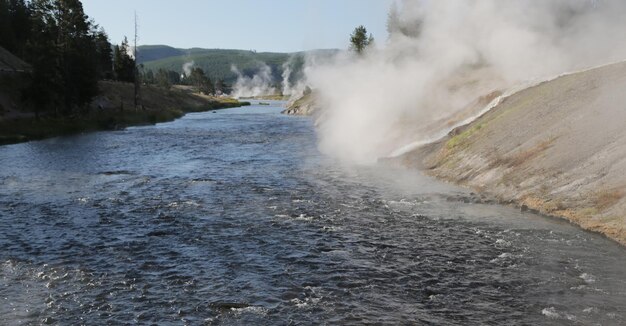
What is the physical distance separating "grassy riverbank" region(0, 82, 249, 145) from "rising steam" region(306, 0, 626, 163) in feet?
101

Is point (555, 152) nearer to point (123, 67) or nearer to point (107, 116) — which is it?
point (107, 116)

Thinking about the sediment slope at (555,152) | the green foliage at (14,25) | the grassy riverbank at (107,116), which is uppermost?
the green foliage at (14,25)

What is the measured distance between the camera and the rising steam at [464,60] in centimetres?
4656

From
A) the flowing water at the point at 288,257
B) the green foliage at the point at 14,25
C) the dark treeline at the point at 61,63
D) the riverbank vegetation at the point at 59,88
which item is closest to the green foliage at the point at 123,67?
the riverbank vegetation at the point at 59,88

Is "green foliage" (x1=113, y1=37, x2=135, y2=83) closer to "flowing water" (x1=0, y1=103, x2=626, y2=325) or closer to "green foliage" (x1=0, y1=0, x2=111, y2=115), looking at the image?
"green foliage" (x1=0, y1=0, x2=111, y2=115)

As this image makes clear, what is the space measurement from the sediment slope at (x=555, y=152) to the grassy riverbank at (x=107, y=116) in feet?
135

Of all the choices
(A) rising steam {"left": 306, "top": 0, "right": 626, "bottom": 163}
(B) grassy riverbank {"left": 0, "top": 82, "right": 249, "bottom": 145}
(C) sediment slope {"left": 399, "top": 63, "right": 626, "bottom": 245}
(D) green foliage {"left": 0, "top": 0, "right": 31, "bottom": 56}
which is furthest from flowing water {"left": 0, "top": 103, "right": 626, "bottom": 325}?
(D) green foliage {"left": 0, "top": 0, "right": 31, "bottom": 56}

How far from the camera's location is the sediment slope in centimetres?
2152

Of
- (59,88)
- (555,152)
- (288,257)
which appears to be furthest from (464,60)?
(59,88)

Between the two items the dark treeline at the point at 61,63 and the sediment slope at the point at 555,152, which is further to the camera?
the dark treeline at the point at 61,63

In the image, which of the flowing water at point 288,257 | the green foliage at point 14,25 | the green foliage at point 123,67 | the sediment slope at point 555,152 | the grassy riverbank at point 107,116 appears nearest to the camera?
the flowing water at point 288,257

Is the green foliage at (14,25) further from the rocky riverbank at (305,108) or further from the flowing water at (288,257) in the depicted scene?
the flowing water at (288,257)

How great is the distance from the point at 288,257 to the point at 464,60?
46.3m

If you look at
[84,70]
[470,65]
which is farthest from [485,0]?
[84,70]
